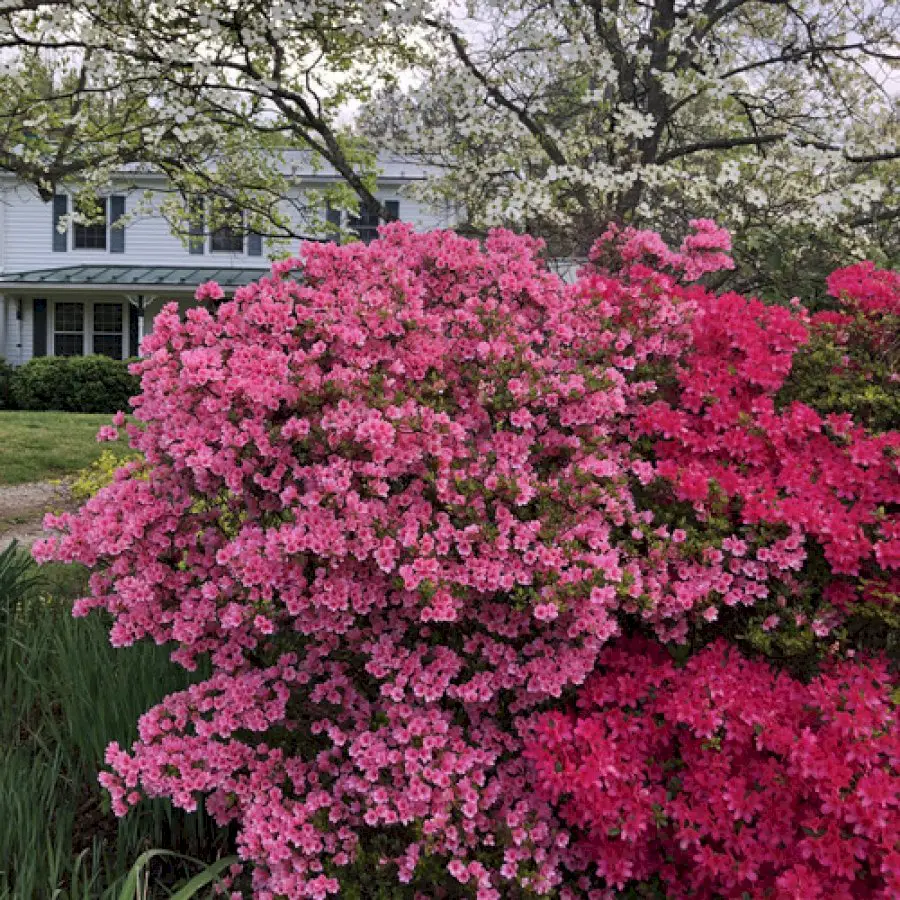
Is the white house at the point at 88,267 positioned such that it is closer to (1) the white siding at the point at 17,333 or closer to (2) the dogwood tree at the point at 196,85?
(1) the white siding at the point at 17,333

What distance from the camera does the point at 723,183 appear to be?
6.47m

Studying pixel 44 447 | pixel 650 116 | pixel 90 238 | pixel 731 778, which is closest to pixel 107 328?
pixel 90 238

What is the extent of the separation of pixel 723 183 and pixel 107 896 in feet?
19.2

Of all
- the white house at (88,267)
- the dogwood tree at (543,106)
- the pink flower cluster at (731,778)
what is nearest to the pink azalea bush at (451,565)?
the pink flower cluster at (731,778)

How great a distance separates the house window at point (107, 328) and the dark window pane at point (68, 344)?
1.38 ft

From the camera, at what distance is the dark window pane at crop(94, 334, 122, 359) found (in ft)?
71.6

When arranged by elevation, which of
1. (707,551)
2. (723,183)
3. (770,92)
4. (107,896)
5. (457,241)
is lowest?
(107,896)

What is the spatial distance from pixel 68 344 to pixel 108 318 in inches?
45.7

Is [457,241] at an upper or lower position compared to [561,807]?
upper

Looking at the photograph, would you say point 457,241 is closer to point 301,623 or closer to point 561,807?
point 301,623

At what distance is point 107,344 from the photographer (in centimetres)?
2189

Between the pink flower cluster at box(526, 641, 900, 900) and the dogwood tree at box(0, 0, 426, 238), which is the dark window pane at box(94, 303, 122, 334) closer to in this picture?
the dogwood tree at box(0, 0, 426, 238)

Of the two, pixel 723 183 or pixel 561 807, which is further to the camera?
pixel 723 183

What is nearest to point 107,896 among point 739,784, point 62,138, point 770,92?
point 739,784
